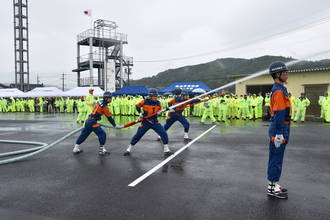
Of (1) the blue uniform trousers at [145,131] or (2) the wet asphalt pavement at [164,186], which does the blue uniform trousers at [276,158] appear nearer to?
(2) the wet asphalt pavement at [164,186]

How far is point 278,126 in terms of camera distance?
4.02 m

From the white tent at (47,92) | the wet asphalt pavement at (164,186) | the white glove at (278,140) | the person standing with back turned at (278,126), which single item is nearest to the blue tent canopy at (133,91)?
the white tent at (47,92)

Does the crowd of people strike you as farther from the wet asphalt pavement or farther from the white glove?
the white glove

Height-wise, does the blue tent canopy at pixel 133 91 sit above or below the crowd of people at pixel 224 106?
above

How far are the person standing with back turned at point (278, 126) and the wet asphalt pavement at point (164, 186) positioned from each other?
243 millimetres

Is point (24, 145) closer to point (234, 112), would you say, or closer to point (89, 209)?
point (89, 209)

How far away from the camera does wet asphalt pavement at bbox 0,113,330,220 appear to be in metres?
3.60

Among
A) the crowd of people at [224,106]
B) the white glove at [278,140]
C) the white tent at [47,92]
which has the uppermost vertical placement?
the white tent at [47,92]

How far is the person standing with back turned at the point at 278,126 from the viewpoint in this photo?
4.02 meters

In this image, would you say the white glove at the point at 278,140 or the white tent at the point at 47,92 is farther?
the white tent at the point at 47,92

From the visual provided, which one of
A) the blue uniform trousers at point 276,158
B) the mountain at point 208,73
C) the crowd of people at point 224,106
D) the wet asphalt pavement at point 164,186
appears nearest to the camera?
the wet asphalt pavement at point 164,186

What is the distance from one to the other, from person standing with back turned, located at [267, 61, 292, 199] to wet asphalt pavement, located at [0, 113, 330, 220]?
24 cm

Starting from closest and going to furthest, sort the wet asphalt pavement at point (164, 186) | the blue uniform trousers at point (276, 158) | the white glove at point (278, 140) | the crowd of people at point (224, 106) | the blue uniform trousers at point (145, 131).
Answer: the wet asphalt pavement at point (164, 186), the white glove at point (278, 140), the blue uniform trousers at point (276, 158), the blue uniform trousers at point (145, 131), the crowd of people at point (224, 106)

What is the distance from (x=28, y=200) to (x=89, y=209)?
3.89 feet
